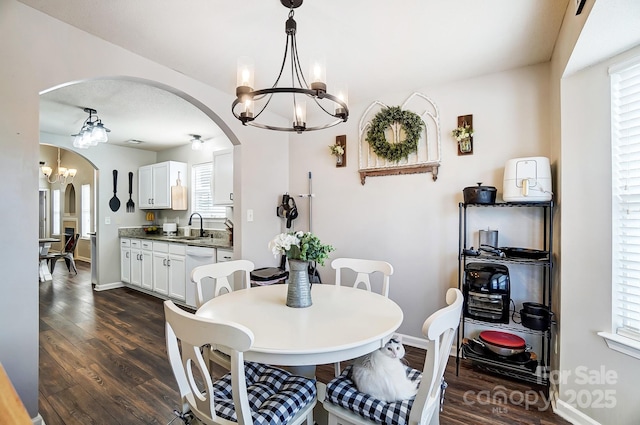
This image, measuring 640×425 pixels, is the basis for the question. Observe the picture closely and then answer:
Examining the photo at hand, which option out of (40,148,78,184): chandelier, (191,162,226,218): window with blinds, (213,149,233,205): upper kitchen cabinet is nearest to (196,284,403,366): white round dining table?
(213,149,233,205): upper kitchen cabinet

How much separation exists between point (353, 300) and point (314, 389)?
0.60 metres

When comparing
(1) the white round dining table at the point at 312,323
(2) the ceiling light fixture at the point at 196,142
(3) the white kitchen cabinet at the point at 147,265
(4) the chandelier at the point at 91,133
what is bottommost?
(3) the white kitchen cabinet at the point at 147,265

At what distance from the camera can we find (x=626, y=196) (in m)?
1.71

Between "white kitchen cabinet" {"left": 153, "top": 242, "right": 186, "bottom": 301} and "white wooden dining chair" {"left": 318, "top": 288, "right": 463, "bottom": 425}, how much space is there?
3348 mm

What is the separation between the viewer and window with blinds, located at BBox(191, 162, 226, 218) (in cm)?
488

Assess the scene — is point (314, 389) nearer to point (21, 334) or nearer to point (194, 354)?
point (194, 354)

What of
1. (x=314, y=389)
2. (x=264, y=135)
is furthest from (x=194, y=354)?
(x=264, y=135)

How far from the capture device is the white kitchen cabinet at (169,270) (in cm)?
412

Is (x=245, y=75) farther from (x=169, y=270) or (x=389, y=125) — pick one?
(x=169, y=270)

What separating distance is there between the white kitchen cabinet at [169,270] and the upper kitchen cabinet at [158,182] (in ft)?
3.10

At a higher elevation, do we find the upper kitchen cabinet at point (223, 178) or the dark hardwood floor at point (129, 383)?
the upper kitchen cabinet at point (223, 178)

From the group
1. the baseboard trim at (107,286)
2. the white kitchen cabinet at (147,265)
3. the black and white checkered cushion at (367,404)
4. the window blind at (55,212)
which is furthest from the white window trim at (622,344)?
the window blind at (55,212)

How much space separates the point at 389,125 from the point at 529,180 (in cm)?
134

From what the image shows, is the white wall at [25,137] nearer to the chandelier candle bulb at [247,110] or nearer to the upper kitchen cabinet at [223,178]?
the chandelier candle bulb at [247,110]
